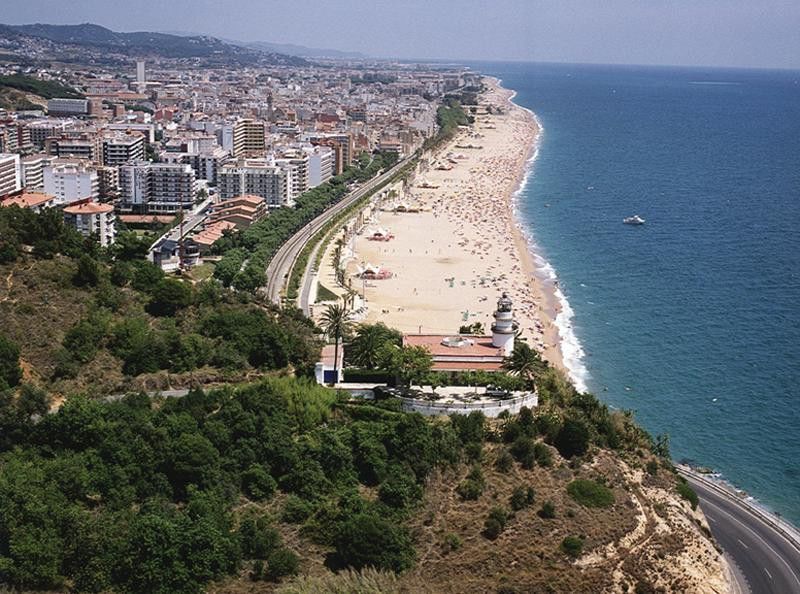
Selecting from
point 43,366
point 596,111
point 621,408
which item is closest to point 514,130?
point 596,111

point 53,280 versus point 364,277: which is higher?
point 53,280

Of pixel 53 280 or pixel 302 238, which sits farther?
pixel 302 238

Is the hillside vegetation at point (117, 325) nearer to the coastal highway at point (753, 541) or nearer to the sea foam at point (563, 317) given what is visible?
the sea foam at point (563, 317)

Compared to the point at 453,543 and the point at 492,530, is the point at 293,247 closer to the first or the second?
the point at 492,530

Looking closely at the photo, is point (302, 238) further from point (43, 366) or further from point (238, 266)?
point (43, 366)

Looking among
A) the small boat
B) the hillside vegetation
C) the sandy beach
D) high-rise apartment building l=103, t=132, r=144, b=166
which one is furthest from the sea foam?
high-rise apartment building l=103, t=132, r=144, b=166

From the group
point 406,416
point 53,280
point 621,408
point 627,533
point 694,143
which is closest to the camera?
point 627,533

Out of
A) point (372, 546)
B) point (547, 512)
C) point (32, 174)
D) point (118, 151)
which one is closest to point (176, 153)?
point (118, 151)
